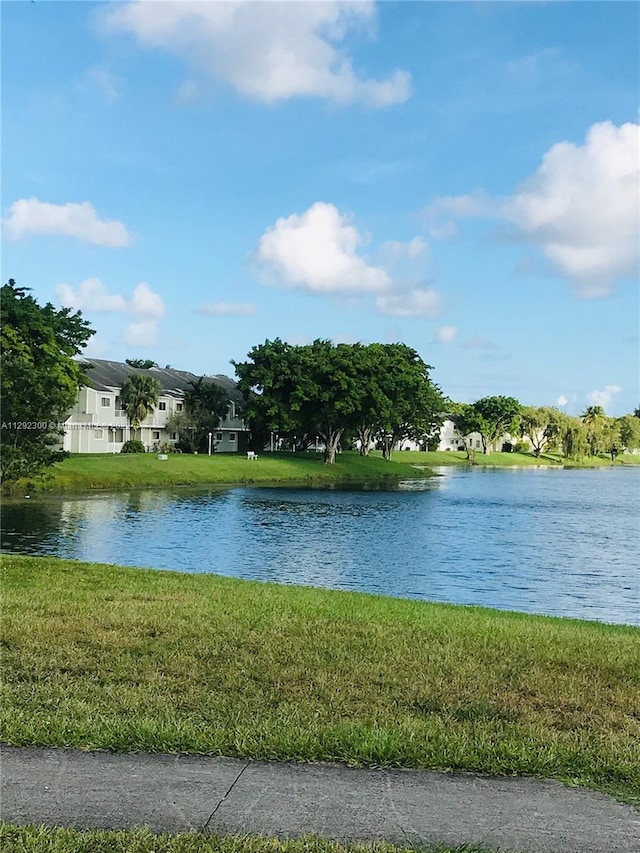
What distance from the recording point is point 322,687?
7.21 meters

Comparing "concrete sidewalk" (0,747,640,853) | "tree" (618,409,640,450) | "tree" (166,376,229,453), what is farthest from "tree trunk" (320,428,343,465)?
"tree" (618,409,640,450)

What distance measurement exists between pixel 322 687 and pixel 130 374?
3083 inches

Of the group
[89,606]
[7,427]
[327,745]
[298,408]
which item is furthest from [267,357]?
[327,745]

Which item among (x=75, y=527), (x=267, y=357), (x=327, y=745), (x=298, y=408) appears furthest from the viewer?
(x=267, y=357)

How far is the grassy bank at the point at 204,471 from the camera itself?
2036 inches

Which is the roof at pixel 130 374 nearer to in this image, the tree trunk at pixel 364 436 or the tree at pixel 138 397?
the tree at pixel 138 397

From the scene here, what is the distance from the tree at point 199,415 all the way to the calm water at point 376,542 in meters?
27.5

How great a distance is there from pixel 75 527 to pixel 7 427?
9.95 meters

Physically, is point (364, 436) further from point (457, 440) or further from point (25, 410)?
point (457, 440)

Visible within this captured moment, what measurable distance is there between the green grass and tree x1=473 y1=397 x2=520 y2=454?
132166mm

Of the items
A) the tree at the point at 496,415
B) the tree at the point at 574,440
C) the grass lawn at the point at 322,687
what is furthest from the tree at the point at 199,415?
the grass lawn at the point at 322,687

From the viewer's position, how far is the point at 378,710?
666 centimetres

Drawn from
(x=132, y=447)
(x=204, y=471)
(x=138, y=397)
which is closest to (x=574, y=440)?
(x=138, y=397)

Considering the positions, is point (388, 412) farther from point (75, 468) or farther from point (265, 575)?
point (265, 575)
